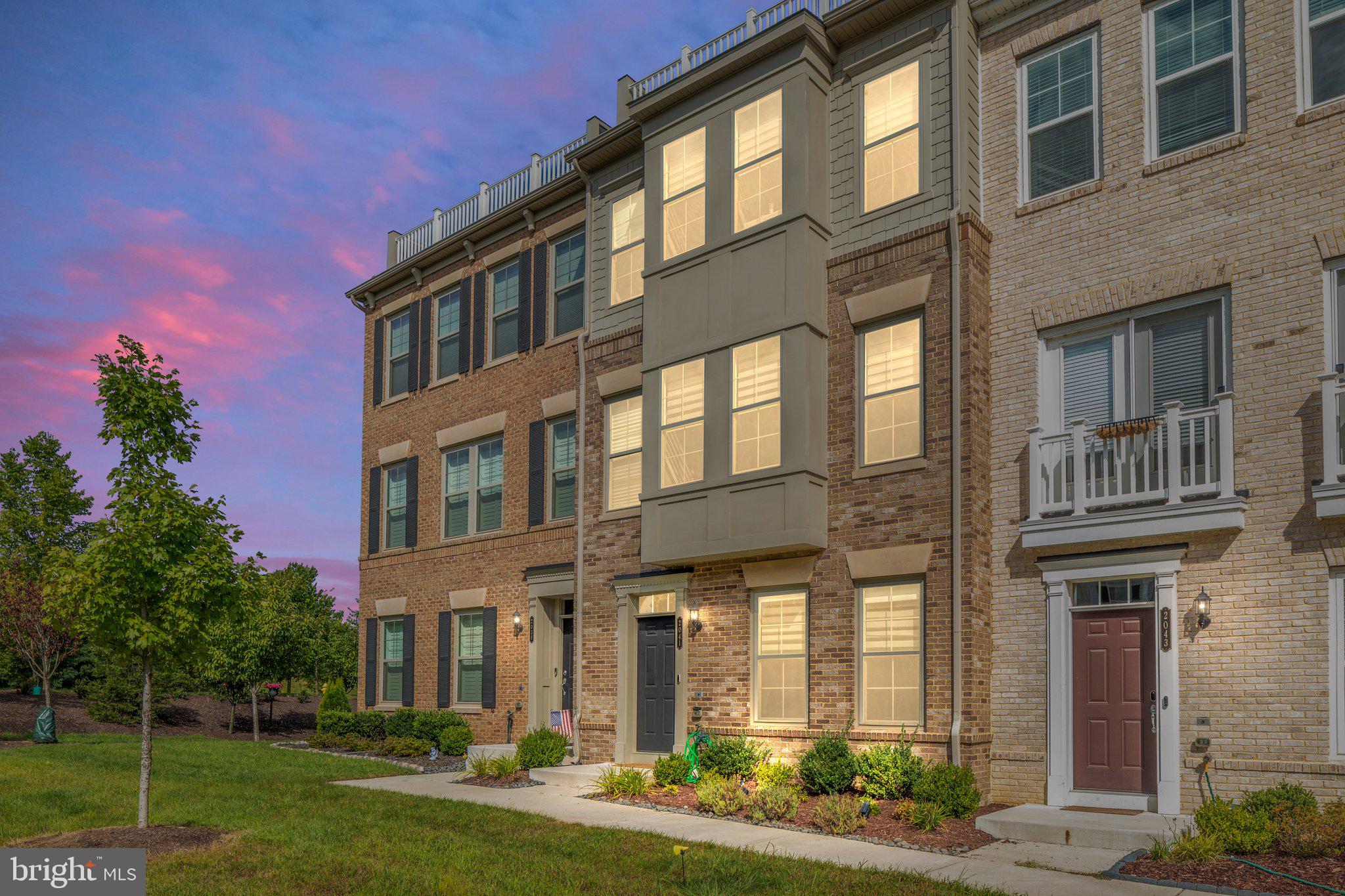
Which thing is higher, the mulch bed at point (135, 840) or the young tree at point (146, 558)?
the young tree at point (146, 558)

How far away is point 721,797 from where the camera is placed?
44.2ft

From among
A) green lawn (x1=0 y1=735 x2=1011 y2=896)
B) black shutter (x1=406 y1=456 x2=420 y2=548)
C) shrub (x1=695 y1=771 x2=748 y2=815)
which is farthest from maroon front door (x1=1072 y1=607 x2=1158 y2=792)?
black shutter (x1=406 y1=456 x2=420 y2=548)

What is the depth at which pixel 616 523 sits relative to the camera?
1869 cm

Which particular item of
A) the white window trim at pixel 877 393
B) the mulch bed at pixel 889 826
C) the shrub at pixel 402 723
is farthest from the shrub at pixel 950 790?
the shrub at pixel 402 723

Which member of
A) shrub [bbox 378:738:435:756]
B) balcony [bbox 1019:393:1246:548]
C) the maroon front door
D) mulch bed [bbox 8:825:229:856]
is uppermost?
balcony [bbox 1019:393:1246:548]

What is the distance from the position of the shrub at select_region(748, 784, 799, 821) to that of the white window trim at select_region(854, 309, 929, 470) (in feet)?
15.1

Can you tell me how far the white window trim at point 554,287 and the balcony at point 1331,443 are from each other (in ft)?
41.6

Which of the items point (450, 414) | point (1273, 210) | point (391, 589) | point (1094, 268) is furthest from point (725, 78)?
point (391, 589)

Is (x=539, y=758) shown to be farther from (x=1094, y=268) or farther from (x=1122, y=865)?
(x=1094, y=268)

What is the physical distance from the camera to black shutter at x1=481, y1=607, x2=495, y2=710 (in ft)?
69.4

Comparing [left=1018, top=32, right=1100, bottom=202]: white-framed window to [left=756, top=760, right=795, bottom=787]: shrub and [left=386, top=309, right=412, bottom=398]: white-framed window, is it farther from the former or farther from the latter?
[left=386, top=309, right=412, bottom=398]: white-framed window

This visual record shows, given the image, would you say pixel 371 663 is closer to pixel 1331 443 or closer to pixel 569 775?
pixel 569 775

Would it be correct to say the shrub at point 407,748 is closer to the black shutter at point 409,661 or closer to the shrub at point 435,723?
the shrub at point 435,723

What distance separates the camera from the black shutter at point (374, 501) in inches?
997
